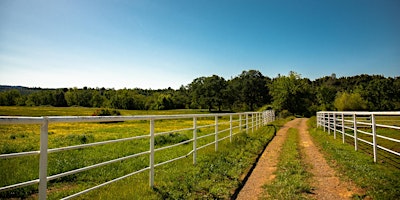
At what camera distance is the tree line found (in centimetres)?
5709

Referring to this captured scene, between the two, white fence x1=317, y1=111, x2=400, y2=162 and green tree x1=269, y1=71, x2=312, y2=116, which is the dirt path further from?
green tree x1=269, y1=71, x2=312, y2=116

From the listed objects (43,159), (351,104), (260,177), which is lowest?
(260,177)

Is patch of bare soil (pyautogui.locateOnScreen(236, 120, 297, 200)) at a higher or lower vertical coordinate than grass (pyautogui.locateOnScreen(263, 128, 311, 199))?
lower

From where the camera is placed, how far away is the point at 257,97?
8431 cm

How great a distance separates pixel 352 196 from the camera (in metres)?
3.90

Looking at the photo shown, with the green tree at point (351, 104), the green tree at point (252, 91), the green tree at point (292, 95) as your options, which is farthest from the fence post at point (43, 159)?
the green tree at point (252, 91)

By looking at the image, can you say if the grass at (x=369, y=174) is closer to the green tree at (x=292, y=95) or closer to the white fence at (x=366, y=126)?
the white fence at (x=366, y=126)

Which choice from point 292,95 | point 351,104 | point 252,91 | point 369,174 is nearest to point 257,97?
point 252,91

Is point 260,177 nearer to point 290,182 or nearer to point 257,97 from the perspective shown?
point 290,182

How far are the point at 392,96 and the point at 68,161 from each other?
85056 millimetres

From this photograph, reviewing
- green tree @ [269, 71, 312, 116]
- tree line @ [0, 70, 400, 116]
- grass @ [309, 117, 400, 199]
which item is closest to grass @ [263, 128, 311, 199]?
grass @ [309, 117, 400, 199]

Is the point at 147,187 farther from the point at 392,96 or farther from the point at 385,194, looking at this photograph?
the point at 392,96

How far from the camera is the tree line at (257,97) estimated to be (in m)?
57.1

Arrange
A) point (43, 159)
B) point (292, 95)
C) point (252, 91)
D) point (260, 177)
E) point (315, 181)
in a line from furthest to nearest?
point (252, 91) < point (292, 95) < point (260, 177) < point (315, 181) < point (43, 159)
